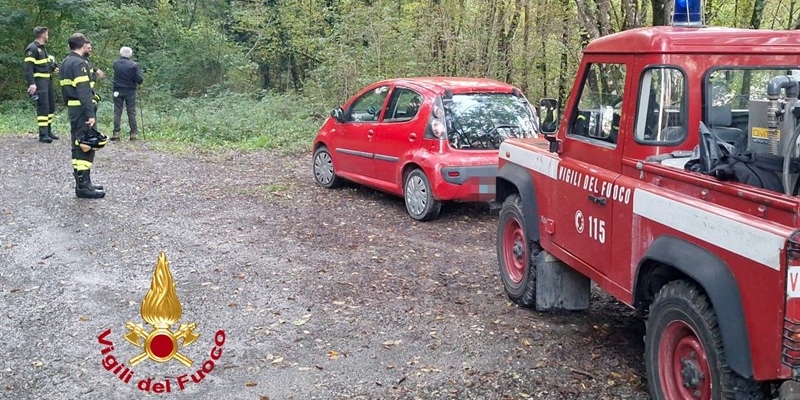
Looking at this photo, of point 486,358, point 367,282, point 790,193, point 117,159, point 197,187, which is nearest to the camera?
point 790,193

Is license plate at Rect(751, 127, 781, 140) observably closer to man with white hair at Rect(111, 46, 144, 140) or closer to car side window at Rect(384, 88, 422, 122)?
car side window at Rect(384, 88, 422, 122)

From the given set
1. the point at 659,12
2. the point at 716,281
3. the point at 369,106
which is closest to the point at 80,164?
the point at 369,106

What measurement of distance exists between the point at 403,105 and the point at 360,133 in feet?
3.08

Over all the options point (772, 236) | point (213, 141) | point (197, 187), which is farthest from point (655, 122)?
point (213, 141)

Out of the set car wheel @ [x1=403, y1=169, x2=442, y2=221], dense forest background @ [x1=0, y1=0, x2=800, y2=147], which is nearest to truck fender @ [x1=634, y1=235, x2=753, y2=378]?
car wheel @ [x1=403, y1=169, x2=442, y2=221]

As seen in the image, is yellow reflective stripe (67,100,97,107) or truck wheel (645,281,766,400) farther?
yellow reflective stripe (67,100,97,107)

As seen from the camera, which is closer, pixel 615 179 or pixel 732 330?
pixel 732 330

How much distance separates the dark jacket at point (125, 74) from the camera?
1562cm

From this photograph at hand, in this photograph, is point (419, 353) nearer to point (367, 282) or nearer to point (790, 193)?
point (367, 282)

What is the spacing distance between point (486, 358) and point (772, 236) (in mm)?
2375

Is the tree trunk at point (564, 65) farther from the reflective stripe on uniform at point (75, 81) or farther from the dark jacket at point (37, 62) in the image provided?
the dark jacket at point (37, 62)

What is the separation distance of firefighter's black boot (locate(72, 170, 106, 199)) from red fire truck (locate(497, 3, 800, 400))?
6.31 metres

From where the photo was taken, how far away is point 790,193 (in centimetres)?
363

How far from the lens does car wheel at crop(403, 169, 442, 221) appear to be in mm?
8922
